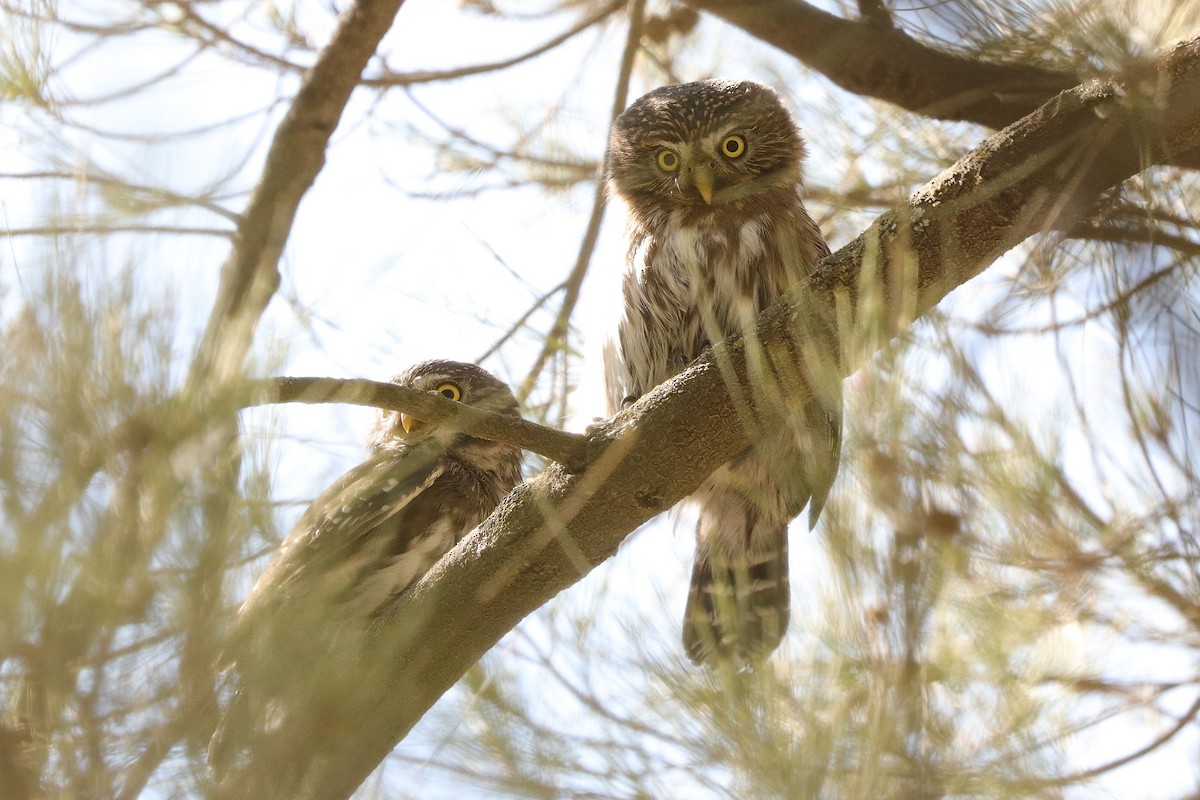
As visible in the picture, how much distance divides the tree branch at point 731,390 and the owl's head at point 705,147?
131 cm

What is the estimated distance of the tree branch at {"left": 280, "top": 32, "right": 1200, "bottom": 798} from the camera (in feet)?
7.88

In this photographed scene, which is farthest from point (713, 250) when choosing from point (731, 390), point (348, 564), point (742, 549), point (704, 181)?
point (348, 564)

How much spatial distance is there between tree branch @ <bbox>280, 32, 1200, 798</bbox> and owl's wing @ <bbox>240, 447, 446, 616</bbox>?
294 mm

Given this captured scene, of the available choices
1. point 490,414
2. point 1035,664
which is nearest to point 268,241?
point 490,414

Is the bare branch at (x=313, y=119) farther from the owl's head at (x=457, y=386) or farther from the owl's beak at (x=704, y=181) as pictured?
the owl's beak at (x=704, y=181)

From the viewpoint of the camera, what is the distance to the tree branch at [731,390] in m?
2.40

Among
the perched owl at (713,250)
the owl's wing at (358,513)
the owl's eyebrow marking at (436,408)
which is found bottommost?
the owl's eyebrow marking at (436,408)

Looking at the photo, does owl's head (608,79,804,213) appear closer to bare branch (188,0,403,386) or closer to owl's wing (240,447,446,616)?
bare branch (188,0,403,386)

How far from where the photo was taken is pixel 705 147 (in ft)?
12.7

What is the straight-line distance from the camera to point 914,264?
236 cm

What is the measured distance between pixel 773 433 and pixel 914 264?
52 centimetres

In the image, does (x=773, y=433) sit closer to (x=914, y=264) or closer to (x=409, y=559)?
(x=914, y=264)

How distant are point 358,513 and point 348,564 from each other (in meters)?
0.53

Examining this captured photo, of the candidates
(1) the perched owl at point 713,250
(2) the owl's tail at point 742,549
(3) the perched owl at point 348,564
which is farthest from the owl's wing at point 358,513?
(2) the owl's tail at point 742,549
